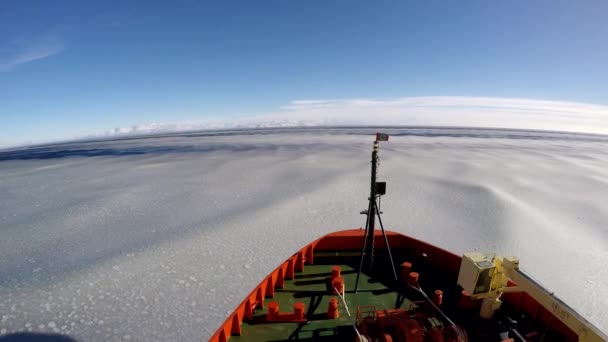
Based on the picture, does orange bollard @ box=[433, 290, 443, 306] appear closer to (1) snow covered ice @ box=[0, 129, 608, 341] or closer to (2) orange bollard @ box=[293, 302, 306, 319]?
(2) orange bollard @ box=[293, 302, 306, 319]

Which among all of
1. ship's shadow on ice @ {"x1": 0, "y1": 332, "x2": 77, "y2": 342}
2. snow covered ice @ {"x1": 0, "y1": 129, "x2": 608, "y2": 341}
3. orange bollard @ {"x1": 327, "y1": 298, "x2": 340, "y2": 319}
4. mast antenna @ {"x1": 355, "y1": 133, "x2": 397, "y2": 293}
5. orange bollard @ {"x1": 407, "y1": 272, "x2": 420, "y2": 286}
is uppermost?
mast antenna @ {"x1": 355, "y1": 133, "x2": 397, "y2": 293}

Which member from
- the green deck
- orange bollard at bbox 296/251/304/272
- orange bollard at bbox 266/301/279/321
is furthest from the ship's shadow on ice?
orange bollard at bbox 296/251/304/272

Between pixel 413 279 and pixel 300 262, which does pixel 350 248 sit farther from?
pixel 413 279

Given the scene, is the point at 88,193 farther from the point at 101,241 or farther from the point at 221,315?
the point at 221,315

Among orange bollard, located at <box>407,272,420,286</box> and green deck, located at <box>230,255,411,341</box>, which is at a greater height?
orange bollard, located at <box>407,272,420,286</box>

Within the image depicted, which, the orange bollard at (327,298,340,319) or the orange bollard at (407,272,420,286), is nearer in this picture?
the orange bollard at (327,298,340,319)

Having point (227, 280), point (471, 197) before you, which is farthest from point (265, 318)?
point (471, 197)

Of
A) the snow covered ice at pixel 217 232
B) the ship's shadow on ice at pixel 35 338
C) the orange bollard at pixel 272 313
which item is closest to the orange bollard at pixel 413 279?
the orange bollard at pixel 272 313
